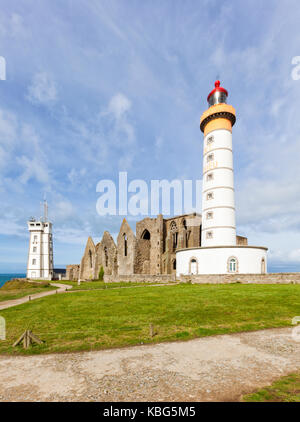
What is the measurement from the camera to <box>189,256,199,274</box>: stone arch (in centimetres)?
2584

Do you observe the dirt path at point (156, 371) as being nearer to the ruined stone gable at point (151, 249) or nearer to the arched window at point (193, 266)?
the arched window at point (193, 266)

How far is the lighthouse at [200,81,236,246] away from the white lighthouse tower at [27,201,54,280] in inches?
2027

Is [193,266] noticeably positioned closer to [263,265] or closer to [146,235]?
[263,265]

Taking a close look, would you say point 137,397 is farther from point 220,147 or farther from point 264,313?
point 220,147

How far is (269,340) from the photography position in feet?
24.5

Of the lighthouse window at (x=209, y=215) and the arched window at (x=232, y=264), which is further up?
the lighthouse window at (x=209, y=215)

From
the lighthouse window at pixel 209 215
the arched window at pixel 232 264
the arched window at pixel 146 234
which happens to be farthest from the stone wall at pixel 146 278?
the arched window at pixel 146 234

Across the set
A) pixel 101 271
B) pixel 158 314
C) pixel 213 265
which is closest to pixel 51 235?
pixel 101 271

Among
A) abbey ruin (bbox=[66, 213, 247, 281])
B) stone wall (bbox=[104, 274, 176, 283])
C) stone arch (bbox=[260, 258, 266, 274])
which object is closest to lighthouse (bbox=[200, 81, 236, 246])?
stone arch (bbox=[260, 258, 266, 274])

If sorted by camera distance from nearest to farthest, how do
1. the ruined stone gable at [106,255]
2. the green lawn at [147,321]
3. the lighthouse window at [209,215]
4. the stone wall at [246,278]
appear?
the green lawn at [147,321], the stone wall at [246,278], the lighthouse window at [209,215], the ruined stone gable at [106,255]

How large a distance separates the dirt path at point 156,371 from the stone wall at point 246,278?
1529cm

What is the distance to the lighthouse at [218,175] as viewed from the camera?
2675 cm

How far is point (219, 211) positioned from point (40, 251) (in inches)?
2176
